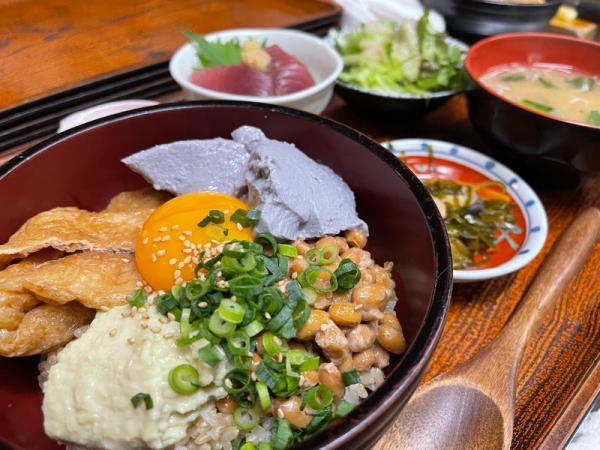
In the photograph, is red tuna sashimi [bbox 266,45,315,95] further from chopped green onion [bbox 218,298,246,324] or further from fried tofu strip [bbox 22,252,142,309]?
chopped green onion [bbox 218,298,246,324]

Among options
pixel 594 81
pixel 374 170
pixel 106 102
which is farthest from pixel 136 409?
pixel 594 81

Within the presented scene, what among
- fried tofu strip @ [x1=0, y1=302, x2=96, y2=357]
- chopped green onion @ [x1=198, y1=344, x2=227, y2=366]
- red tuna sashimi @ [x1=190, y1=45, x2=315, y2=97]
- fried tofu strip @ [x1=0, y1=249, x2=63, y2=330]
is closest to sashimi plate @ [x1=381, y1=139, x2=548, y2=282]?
red tuna sashimi @ [x1=190, y1=45, x2=315, y2=97]

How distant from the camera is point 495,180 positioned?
243 cm

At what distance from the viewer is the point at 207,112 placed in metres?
1.90

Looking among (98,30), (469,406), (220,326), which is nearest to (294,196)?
(220,326)

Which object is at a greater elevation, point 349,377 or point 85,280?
point 85,280

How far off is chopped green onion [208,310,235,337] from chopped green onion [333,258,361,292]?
36 centimetres

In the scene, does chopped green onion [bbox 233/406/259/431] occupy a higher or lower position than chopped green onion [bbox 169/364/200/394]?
lower

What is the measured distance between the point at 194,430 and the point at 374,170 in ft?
3.31

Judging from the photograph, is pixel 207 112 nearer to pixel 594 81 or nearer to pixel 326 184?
pixel 326 184

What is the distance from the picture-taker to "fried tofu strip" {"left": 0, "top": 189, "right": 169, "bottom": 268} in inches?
58.4

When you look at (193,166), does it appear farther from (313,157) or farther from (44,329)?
(44,329)

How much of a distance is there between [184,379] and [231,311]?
20cm

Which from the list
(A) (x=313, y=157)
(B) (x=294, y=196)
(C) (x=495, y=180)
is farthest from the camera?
(C) (x=495, y=180)
